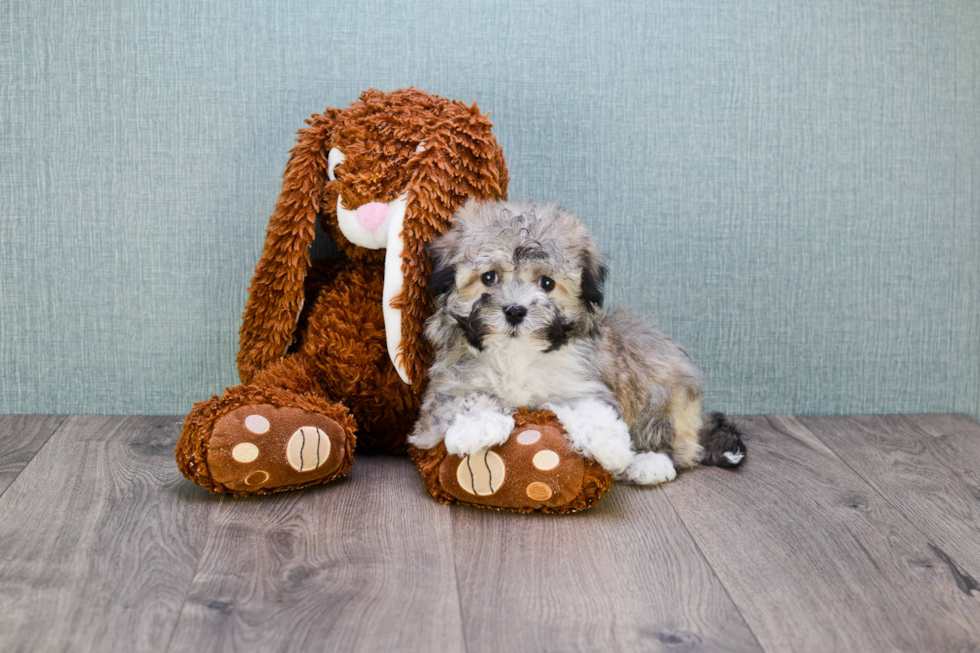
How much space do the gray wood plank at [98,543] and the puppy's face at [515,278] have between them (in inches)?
23.0

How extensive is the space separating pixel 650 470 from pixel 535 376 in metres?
0.33

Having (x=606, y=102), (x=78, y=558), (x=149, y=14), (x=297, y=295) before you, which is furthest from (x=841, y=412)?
(x=149, y=14)

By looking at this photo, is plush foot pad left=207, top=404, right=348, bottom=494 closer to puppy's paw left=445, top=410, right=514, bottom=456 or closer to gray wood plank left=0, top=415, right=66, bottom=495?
puppy's paw left=445, top=410, right=514, bottom=456

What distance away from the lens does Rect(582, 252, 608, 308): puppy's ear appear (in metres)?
1.61

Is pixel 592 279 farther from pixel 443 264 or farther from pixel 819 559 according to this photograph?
pixel 819 559

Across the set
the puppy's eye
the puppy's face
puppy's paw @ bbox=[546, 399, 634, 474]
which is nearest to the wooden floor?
puppy's paw @ bbox=[546, 399, 634, 474]

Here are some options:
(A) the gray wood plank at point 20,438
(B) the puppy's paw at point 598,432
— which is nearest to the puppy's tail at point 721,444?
(B) the puppy's paw at point 598,432

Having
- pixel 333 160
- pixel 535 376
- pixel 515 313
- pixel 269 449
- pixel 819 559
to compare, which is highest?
pixel 333 160

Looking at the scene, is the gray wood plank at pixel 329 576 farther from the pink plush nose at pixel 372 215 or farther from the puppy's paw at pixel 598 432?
the pink plush nose at pixel 372 215

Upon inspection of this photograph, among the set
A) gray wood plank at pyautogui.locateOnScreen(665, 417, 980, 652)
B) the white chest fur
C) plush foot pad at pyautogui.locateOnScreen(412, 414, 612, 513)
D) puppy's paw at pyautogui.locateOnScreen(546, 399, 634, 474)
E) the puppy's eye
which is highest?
the puppy's eye

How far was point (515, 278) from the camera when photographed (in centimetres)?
156

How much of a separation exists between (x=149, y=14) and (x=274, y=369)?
89cm

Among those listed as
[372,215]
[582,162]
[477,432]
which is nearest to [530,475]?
[477,432]

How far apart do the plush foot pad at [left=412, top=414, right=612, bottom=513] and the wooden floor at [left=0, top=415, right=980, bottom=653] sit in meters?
0.04
